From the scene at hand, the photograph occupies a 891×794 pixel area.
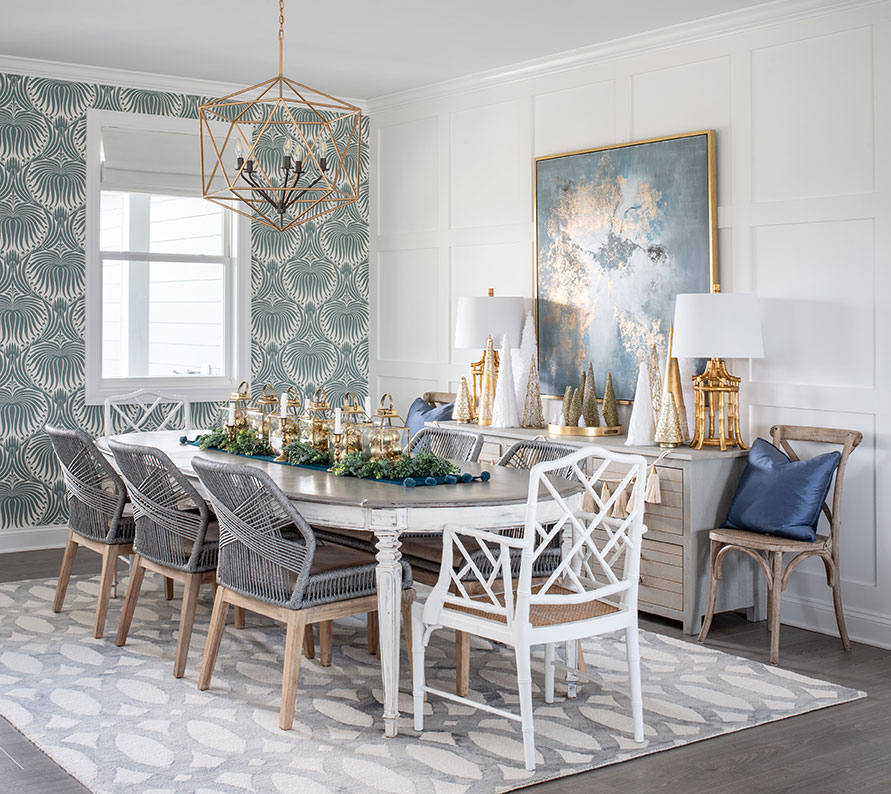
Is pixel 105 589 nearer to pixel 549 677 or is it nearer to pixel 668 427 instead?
pixel 549 677

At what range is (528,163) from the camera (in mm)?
6219

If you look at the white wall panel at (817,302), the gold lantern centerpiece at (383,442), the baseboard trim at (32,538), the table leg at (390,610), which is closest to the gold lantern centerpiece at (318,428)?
the gold lantern centerpiece at (383,442)

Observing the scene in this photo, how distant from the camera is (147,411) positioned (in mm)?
6582

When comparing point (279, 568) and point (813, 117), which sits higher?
point (813, 117)

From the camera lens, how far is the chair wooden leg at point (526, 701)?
316cm

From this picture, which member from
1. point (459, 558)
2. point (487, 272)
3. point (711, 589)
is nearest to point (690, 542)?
point (711, 589)

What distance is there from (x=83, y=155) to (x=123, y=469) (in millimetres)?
2863

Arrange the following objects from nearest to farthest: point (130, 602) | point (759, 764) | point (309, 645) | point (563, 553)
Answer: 1. point (759, 764)
2. point (563, 553)
3. point (309, 645)
4. point (130, 602)

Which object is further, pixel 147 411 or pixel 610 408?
pixel 147 411

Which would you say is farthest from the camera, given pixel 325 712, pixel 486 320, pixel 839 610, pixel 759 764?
pixel 486 320

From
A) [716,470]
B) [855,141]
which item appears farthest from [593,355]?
[855,141]

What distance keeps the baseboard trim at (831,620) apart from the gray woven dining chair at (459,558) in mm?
1345

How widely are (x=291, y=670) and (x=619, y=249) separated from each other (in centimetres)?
299

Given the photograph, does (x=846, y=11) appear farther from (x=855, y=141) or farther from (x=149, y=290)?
(x=149, y=290)
